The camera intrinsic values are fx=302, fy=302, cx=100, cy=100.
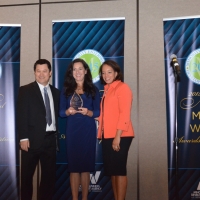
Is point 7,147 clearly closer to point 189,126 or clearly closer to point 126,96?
point 126,96

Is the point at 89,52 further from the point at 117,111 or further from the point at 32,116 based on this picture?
the point at 32,116

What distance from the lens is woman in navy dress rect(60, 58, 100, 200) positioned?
3.10 meters

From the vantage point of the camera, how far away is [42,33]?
3.87 m

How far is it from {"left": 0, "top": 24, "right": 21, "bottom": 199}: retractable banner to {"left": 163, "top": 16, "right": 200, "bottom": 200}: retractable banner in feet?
6.16

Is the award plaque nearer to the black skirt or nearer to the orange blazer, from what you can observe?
the orange blazer

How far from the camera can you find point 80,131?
3.10 m

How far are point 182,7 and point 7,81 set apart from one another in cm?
233

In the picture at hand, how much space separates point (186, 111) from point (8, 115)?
216 cm

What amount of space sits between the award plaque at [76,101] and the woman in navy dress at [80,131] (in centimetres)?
1

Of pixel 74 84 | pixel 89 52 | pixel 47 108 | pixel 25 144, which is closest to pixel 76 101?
pixel 74 84

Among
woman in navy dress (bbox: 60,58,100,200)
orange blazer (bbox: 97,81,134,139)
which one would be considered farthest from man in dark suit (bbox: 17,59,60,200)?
orange blazer (bbox: 97,81,134,139)

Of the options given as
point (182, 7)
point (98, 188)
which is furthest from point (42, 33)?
point (98, 188)

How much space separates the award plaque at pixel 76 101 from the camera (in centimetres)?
313

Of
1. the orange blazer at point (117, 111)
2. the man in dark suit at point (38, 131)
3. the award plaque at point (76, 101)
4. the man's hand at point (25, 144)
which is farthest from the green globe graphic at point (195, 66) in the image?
the man's hand at point (25, 144)
